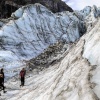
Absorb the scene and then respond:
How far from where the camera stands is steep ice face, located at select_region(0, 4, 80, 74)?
42.6 m

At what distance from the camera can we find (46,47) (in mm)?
49688

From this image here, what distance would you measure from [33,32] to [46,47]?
3.43 m

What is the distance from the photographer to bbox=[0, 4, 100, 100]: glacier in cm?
1433

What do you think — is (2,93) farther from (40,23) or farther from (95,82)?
(40,23)

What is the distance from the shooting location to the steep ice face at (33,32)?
42.6 metres

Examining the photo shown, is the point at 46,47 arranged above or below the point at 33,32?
below

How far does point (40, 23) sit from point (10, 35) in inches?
472

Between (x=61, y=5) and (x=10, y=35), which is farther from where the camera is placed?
(x=61, y=5)

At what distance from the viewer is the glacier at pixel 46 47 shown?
1433cm

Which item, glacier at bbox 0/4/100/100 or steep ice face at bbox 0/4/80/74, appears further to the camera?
steep ice face at bbox 0/4/80/74

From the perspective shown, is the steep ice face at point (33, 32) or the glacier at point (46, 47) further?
the steep ice face at point (33, 32)

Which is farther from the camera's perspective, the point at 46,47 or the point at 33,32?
the point at 33,32

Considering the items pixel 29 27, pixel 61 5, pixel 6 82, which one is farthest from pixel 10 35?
pixel 61 5

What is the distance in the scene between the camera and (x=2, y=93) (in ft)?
76.2
